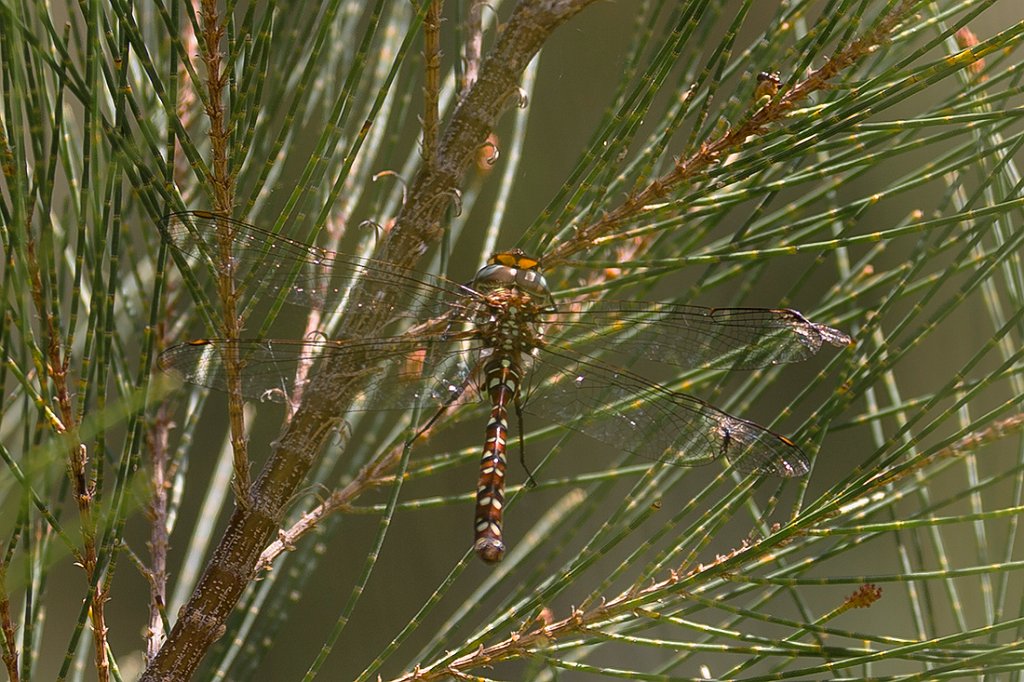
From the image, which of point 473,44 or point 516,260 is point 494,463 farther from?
point 473,44

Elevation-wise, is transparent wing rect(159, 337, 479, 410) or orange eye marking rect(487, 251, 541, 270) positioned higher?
orange eye marking rect(487, 251, 541, 270)

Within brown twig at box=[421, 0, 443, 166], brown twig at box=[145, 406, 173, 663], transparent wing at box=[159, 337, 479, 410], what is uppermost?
brown twig at box=[421, 0, 443, 166]

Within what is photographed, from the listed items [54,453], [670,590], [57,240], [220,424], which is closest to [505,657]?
[670,590]

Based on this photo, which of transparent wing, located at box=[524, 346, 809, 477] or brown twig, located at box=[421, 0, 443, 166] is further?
transparent wing, located at box=[524, 346, 809, 477]

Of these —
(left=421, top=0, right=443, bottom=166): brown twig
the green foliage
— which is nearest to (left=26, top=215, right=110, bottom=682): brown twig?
the green foliage

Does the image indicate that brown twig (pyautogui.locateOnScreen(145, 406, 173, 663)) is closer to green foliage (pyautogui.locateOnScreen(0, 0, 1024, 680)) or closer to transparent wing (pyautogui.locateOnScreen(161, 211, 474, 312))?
green foliage (pyautogui.locateOnScreen(0, 0, 1024, 680))

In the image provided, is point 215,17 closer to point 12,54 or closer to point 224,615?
point 12,54
